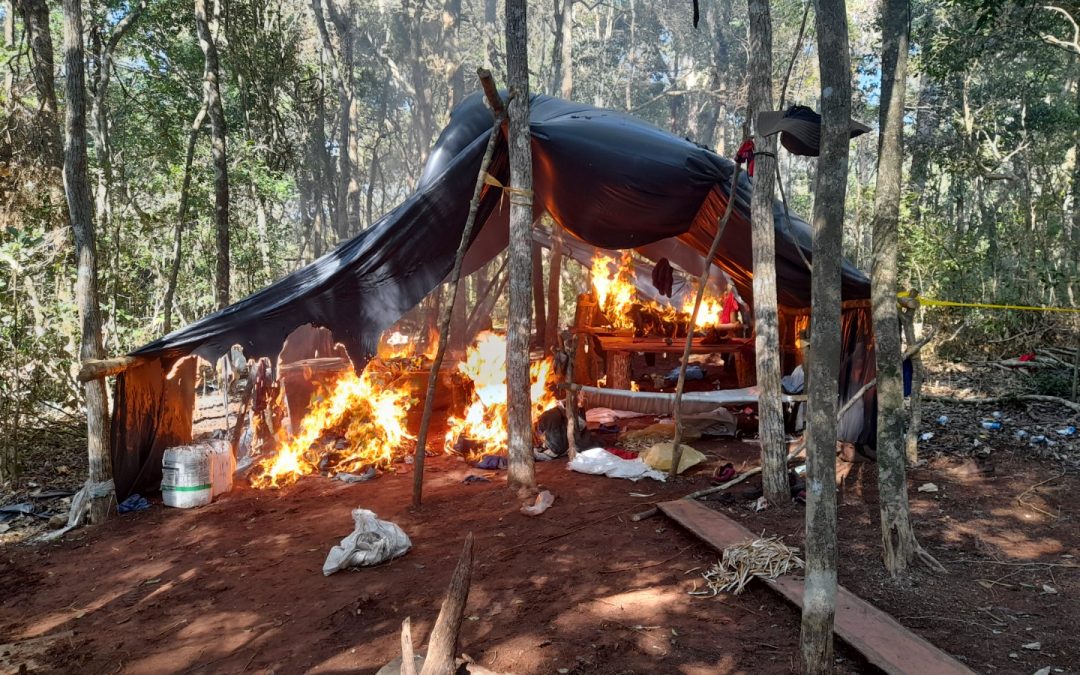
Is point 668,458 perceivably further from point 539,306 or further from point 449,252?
point 539,306

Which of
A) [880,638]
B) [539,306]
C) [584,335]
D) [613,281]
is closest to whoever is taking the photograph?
[880,638]

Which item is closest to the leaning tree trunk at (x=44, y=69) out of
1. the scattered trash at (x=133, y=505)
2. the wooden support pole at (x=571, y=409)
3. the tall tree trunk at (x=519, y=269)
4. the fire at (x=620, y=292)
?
the scattered trash at (x=133, y=505)

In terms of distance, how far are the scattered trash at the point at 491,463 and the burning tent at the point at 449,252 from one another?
1.86 meters

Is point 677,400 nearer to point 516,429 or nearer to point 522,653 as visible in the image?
point 516,429

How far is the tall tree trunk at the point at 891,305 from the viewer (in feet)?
13.6

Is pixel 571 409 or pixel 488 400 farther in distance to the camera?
pixel 488 400

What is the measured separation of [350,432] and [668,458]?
12.7 ft

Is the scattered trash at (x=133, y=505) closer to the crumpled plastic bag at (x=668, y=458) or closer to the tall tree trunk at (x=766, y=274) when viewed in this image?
the crumpled plastic bag at (x=668, y=458)

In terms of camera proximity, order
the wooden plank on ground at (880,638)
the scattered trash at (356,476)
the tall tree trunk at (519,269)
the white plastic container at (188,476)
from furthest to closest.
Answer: the scattered trash at (356,476) < the white plastic container at (188,476) < the tall tree trunk at (519,269) < the wooden plank on ground at (880,638)

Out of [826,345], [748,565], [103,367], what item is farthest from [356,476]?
[826,345]

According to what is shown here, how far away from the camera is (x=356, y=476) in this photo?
7.18 meters

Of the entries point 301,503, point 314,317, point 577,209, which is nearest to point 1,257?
point 314,317

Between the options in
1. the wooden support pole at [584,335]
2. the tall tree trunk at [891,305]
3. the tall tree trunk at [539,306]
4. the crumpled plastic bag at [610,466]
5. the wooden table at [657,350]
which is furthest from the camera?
the tall tree trunk at [539,306]

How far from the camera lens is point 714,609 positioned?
13.0 feet
